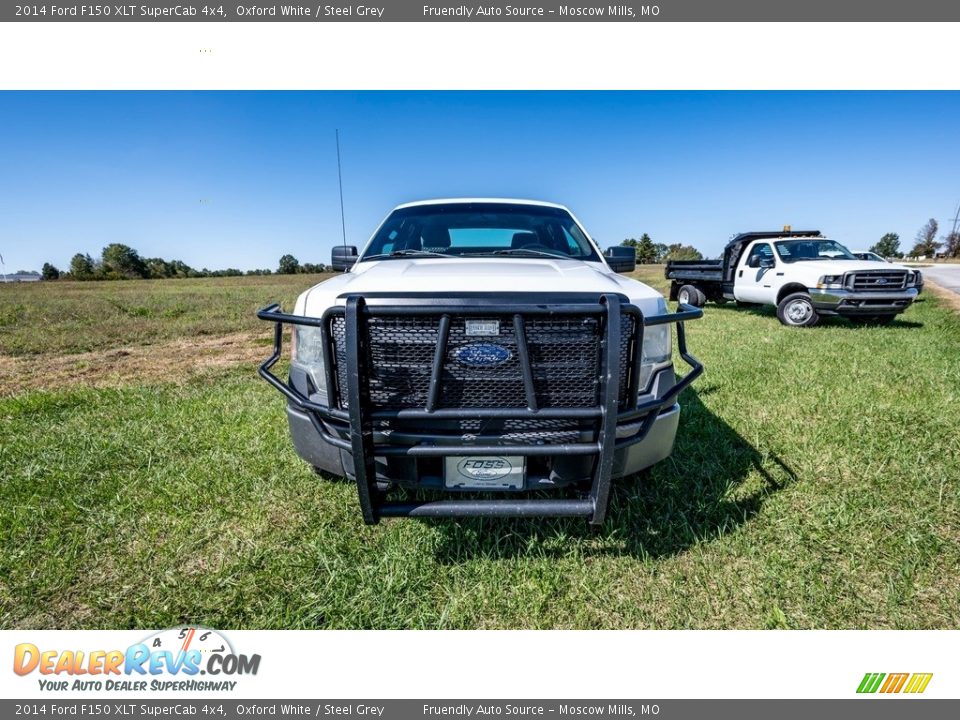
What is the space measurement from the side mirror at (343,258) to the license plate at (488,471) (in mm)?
2269

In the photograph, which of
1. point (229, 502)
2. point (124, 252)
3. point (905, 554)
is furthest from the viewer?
point (124, 252)

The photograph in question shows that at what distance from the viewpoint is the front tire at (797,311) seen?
844cm

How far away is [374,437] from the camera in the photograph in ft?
5.73

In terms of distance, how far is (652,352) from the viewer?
204 centimetres

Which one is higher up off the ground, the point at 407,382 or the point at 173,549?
the point at 407,382

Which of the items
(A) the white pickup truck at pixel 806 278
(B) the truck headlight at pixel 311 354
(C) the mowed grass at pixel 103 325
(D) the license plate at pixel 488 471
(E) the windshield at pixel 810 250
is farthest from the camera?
(E) the windshield at pixel 810 250

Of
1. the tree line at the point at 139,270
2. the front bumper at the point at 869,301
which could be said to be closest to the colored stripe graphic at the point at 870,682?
the front bumper at the point at 869,301

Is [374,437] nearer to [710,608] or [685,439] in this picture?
[710,608]

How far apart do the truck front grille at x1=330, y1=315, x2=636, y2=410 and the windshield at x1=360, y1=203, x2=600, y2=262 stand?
1.62 m

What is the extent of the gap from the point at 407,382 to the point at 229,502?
64.7 inches

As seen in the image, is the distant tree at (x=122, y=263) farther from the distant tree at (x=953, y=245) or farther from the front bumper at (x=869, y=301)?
the distant tree at (x=953, y=245)

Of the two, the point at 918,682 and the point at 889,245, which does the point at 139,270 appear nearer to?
the point at 918,682

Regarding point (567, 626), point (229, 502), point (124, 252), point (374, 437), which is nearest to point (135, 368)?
point (229, 502)

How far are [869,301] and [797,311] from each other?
108 cm
